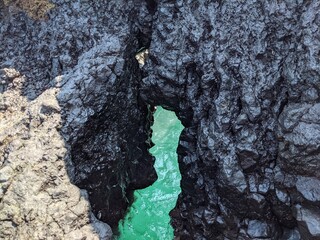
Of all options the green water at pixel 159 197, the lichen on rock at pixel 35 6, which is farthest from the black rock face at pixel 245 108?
the lichen on rock at pixel 35 6

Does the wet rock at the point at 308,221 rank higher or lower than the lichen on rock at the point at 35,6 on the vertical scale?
lower

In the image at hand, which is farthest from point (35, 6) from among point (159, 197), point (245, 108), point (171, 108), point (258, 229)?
point (258, 229)

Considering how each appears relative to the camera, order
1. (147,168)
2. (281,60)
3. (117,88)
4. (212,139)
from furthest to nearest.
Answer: (147,168)
(117,88)
(212,139)
(281,60)

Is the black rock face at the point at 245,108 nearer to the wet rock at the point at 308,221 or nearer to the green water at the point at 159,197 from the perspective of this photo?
the wet rock at the point at 308,221

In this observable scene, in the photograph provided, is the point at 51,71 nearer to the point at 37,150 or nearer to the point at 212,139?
the point at 37,150

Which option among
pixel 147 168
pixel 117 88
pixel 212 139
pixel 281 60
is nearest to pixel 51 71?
pixel 117 88
